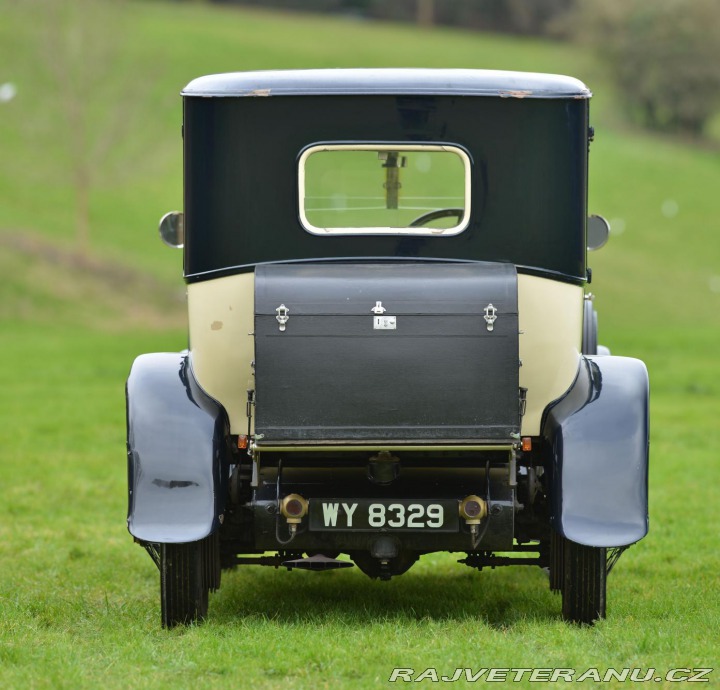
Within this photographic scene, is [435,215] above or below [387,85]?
below

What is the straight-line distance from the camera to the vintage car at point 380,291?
6117 mm

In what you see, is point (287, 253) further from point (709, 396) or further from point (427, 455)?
point (709, 396)

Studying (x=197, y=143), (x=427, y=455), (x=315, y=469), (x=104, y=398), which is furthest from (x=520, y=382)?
(x=104, y=398)

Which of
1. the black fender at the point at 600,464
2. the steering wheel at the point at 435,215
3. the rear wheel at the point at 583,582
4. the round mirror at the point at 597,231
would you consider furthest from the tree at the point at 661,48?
the rear wheel at the point at 583,582

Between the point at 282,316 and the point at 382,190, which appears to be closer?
the point at 282,316

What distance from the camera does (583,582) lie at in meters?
6.28

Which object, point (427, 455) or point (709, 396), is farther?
point (709, 396)

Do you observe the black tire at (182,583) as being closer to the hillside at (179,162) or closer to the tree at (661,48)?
the hillside at (179,162)

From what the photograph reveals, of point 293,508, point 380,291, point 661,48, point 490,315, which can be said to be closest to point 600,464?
point 490,315

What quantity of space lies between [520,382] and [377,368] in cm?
88

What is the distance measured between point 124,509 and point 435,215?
4910 mm

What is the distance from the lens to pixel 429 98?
6.29 metres

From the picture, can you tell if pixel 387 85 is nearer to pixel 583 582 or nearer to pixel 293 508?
pixel 293 508

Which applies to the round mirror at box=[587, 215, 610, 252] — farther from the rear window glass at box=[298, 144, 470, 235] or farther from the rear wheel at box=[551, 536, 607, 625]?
the rear wheel at box=[551, 536, 607, 625]
